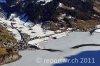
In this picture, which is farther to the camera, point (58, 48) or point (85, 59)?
point (58, 48)

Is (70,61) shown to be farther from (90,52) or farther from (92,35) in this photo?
(92,35)

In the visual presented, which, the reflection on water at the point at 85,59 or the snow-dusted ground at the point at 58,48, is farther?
the snow-dusted ground at the point at 58,48

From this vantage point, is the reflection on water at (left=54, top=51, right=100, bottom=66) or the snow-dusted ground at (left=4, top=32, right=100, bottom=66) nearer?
the reflection on water at (left=54, top=51, right=100, bottom=66)

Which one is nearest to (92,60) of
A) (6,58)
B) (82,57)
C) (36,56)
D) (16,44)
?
(82,57)

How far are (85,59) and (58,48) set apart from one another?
24.4 meters

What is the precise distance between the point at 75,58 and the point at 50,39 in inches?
1715

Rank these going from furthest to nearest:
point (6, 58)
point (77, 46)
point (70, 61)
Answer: point (77, 46) → point (6, 58) → point (70, 61)

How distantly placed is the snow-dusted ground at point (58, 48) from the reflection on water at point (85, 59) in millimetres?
4937

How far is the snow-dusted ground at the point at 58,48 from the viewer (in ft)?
508

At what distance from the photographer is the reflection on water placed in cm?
14662

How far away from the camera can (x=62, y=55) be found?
6388 inches

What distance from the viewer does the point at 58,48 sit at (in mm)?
176375

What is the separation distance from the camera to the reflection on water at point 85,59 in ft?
481

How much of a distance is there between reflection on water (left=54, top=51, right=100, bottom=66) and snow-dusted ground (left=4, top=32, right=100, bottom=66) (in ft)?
16.2
